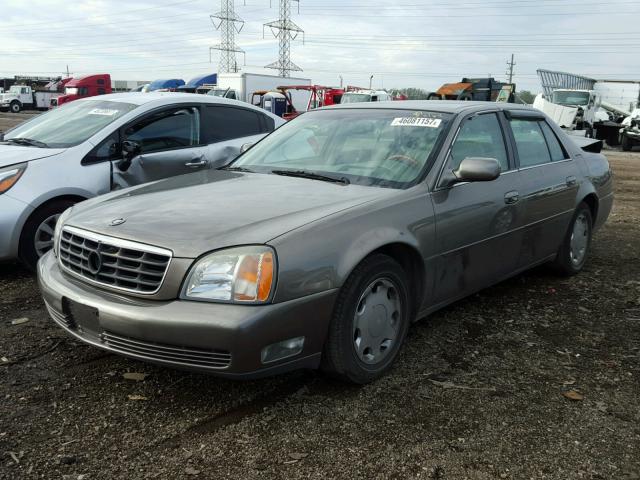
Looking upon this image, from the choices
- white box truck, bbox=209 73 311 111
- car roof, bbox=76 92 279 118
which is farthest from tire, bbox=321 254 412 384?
white box truck, bbox=209 73 311 111

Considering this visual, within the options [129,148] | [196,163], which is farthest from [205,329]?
[196,163]

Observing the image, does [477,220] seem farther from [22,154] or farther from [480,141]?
[22,154]

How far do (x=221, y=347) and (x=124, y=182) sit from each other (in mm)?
3211

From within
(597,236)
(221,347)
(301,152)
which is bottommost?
(597,236)

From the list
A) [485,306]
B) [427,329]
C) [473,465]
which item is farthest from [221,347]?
[485,306]

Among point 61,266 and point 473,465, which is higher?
point 61,266

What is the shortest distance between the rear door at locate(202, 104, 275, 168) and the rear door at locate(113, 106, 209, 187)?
0.27 ft

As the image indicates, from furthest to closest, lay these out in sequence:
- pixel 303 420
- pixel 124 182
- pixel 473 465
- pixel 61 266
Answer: pixel 124 182, pixel 61 266, pixel 303 420, pixel 473 465

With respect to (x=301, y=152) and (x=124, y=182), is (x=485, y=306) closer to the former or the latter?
(x=301, y=152)

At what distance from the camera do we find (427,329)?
13.2ft

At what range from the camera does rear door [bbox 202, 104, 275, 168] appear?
598cm

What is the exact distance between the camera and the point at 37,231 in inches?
189

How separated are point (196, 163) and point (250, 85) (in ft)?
91.1

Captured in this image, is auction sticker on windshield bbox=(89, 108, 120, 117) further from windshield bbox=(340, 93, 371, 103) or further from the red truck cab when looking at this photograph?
the red truck cab
